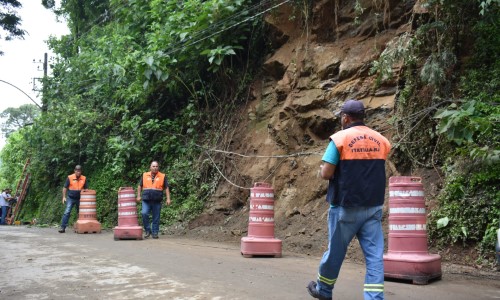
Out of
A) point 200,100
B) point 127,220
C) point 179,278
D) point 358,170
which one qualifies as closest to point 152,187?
point 127,220

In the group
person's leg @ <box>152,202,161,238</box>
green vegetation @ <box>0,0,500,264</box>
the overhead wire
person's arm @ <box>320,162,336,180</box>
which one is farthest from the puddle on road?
the overhead wire

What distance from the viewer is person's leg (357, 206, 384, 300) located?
4.16 m

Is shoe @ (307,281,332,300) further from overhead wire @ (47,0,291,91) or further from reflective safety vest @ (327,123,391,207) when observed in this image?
overhead wire @ (47,0,291,91)

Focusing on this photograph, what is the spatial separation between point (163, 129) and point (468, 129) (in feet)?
36.0

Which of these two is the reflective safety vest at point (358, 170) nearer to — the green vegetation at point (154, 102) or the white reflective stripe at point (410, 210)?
the white reflective stripe at point (410, 210)

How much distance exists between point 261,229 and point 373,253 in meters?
4.11

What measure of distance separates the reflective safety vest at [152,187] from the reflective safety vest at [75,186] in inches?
155

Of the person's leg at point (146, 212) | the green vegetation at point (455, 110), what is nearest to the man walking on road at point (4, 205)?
the person's leg at point (146, 212)

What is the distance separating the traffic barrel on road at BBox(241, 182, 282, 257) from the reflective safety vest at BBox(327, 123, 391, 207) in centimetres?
403

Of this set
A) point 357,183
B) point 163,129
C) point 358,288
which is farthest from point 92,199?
point 357,183

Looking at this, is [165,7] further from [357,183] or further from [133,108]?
[357,183]

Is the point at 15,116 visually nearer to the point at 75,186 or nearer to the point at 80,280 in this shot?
the point at 75,186

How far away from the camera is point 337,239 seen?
14.5 feet

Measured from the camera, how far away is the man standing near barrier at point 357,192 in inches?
169
